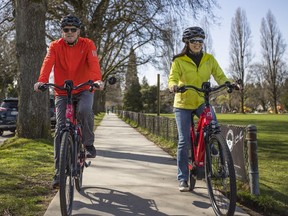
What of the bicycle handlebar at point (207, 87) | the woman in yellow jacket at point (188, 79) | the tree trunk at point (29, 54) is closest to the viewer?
the bicycle handlebar at point (207, 87)

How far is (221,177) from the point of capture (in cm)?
382

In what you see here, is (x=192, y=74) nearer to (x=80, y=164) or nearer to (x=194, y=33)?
(x=194, y=33)

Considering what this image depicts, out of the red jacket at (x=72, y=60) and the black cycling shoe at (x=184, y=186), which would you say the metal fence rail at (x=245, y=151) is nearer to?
the black cycling shoe at (x=184, y=186)

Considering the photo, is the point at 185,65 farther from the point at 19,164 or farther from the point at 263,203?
the point at 19,164

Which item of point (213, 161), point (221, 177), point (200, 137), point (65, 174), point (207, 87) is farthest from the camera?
point (200, 137)

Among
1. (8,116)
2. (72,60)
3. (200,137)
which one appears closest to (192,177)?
(200,137)

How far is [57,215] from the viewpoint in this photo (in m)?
3.79

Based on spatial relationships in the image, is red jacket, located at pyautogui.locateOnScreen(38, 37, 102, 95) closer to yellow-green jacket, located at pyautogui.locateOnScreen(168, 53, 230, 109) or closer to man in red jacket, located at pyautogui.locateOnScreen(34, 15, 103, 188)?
man in red jacket, located at pyautogui.locateOnScreen(34, 15, 103, 188)

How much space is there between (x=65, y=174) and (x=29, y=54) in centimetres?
676

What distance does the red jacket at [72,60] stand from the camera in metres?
4.42

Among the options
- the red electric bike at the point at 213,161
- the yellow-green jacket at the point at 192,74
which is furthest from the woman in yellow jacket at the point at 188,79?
the red electric bike at the point at 213,161

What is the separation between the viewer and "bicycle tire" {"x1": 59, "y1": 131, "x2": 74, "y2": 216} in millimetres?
3396

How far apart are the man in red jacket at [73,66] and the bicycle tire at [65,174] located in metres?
0.60

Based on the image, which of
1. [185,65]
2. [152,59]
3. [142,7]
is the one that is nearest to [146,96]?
[152,59]
